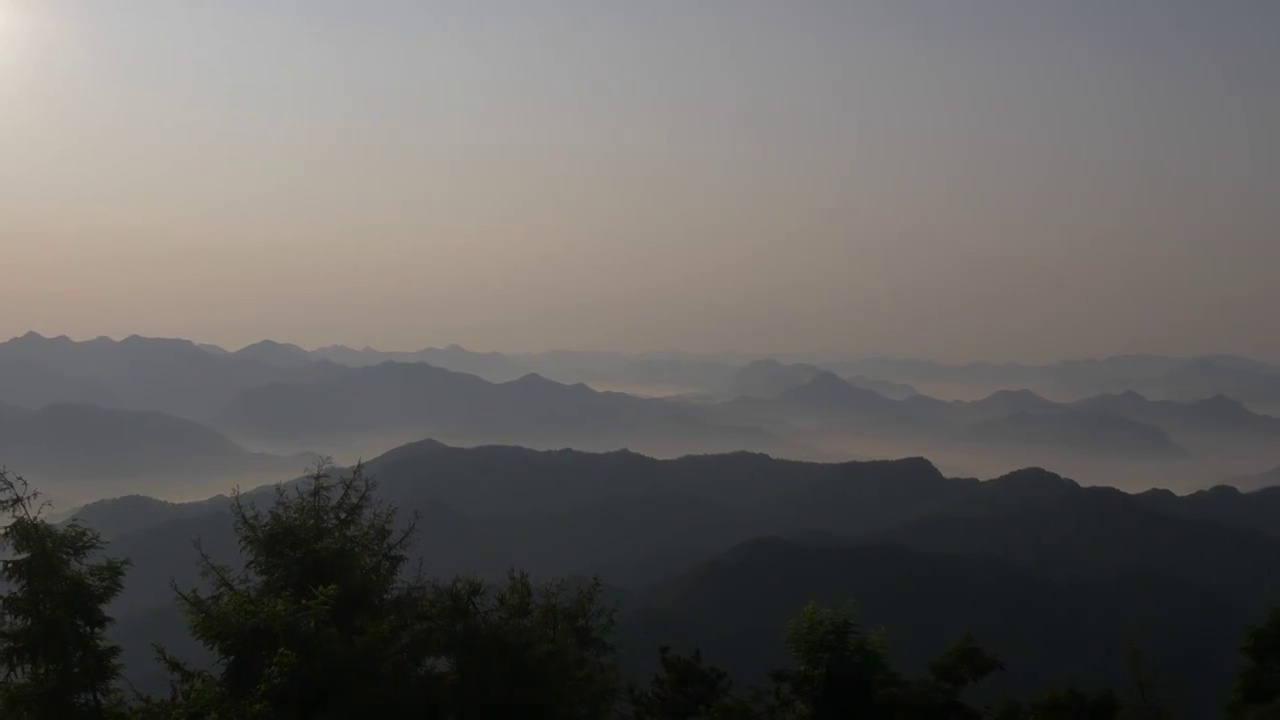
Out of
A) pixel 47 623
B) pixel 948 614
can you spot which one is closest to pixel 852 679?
pixel 47 623

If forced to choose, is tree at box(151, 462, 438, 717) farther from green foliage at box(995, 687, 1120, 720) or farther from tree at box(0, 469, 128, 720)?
green foliage at box(995, 687, 1120, 720)

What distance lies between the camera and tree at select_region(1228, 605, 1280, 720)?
31453 millimetres

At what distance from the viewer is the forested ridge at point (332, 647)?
59.0ft

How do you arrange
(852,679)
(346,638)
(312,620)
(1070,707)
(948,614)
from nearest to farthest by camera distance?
(312,620), (346,638), (1070,707), (852,679), (948,614)

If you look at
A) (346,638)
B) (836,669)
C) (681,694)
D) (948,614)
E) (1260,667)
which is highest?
(346,638)

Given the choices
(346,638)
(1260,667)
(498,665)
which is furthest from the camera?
(1260,667)

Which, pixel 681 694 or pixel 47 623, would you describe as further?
pixel 681 694

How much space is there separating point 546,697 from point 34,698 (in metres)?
11.2

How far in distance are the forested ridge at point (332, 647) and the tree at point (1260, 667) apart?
6017mm

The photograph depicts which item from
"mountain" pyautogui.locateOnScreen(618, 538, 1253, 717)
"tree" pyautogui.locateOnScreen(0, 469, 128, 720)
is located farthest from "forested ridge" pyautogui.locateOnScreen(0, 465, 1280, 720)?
"mountain" pyautogui.locateOnScreen(618, 538, 1253, 717)

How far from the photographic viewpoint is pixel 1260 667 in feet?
108

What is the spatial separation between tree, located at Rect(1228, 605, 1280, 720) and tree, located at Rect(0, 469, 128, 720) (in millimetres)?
34853

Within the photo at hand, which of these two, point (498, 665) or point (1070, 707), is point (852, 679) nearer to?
point (1070, 707)

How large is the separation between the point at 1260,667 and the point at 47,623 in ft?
127
